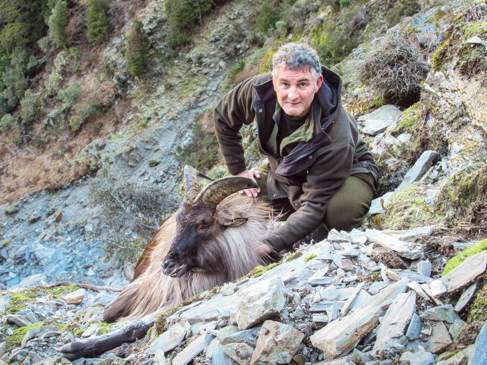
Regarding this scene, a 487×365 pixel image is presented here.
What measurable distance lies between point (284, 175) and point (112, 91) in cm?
2177

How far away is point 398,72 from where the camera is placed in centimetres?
630

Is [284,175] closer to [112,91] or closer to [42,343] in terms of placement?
[42,343]

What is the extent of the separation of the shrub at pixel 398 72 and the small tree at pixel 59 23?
24720mm

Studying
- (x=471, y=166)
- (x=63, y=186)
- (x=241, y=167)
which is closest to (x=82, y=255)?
(x=63, y=186)

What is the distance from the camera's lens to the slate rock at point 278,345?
244cm

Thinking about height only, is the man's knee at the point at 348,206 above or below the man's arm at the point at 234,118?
below

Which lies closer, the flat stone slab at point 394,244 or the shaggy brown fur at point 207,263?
Result: the flat stone slab at point 394,244

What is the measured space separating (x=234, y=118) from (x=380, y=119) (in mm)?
1743

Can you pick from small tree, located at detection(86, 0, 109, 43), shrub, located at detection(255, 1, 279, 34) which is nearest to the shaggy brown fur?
shrub, located at detection(255, 1, 279, 34)

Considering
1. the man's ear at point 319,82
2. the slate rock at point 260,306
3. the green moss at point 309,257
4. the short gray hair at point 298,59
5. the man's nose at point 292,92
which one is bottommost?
the green moss at point 309,257

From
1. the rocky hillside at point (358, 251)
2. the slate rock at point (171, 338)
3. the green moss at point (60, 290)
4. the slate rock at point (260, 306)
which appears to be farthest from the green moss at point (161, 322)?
the green moss at point (60, 290)

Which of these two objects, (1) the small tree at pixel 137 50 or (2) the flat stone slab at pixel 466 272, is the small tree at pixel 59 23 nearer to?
(1) the small tree at pixel 137 50

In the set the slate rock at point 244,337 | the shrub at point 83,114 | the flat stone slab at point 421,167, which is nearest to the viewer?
the slate rock at point 244,337

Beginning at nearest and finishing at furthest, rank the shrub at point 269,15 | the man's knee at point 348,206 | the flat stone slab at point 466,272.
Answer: the flat stone slab at point 466,272, the man's knee at point 348,206, the shrub at point 269,15
